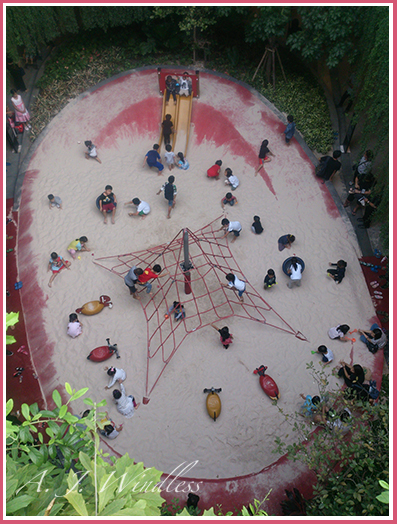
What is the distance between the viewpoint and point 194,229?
15.2 meters

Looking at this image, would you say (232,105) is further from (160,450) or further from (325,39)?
(160,450)

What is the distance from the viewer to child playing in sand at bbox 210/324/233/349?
12.1m

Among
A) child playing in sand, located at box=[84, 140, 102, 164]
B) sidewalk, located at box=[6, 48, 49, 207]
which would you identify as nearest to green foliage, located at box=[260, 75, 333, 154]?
child playing in sand, located at box=[84, 140, 102, 164]

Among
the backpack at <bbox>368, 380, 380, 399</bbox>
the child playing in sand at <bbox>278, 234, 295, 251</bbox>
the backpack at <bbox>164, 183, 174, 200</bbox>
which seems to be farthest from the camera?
the backpack at <bbox>164, 183, 174, 200</bbox>

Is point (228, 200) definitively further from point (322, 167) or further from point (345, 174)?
point (345, 174)

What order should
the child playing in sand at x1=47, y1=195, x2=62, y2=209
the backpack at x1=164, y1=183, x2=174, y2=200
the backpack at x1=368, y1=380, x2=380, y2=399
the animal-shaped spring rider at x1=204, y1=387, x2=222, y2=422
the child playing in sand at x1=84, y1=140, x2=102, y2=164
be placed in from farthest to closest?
the child playing in sand at x1=84, y1=140, x2=102, y2=164 < the child playing in sand at x1=47, y1=195, x2=62, y2=209 < the backpack at x1=164, y1=183, x2=174, y2=200 < the animal-shaped spring rider at x1=204, y1=387, x2=222, y2=422 < the backpack at x1=368, y1=380, x2=380, y2=399

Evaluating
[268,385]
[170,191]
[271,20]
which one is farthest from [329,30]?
[268,385]

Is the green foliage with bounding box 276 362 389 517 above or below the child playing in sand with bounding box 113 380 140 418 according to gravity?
below

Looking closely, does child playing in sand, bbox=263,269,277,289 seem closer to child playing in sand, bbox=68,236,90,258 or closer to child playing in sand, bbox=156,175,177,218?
child playing in sand, bbox=156,175,177,218

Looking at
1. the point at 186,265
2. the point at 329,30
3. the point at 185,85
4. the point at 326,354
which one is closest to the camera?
the point at 326,354

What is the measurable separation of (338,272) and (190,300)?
4.94m

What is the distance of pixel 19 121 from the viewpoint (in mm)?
17531

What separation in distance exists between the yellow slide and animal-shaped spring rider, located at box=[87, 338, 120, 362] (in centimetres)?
892

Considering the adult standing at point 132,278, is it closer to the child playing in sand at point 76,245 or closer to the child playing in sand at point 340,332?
the child playing in sand at point 76,245
